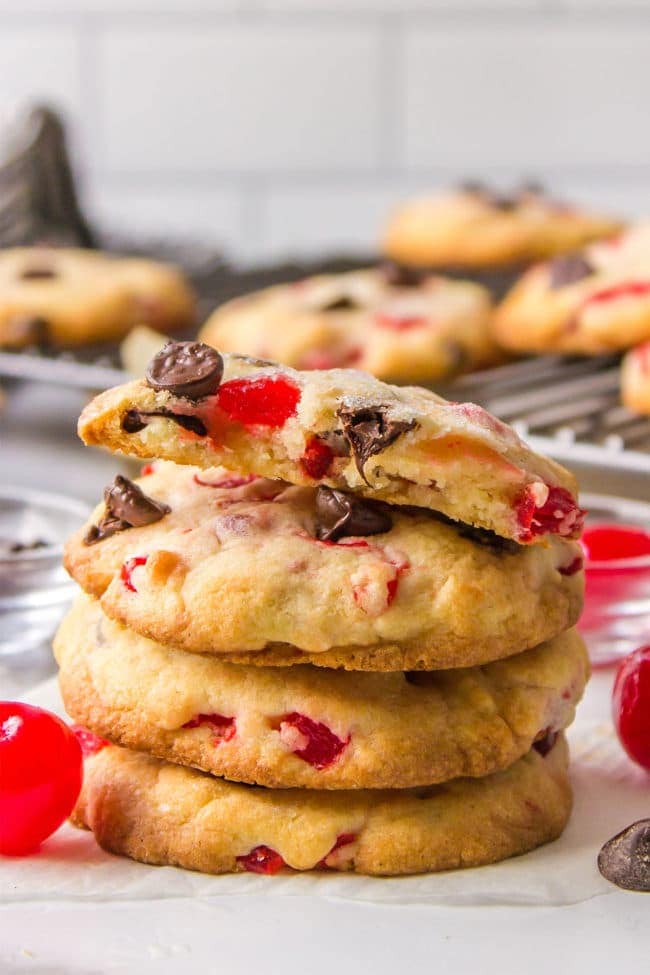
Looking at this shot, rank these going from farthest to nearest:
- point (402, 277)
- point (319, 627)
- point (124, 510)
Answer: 1. point (402, 277)
2. point (124, 510)
3. point (319, 627)

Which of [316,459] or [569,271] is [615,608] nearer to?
[316,459]

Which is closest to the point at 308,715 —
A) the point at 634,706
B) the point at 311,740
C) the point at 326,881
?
the point at 311,740

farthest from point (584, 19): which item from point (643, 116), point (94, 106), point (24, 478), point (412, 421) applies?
point (412, 421)

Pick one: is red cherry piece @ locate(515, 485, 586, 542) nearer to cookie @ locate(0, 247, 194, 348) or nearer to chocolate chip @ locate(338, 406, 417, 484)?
chocolate chip @ locate(338, 406, 417, 484)

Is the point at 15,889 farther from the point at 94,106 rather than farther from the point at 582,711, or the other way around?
the point at 94,106

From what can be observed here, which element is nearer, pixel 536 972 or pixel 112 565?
pixel 536 972

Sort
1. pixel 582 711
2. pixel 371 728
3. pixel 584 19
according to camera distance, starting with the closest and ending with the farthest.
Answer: pixel 371 728 < pixel 582 711 < pixel 584 19

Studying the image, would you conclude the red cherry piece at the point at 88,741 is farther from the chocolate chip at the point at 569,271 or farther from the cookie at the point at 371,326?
the chocolate chip at the point at 569,271

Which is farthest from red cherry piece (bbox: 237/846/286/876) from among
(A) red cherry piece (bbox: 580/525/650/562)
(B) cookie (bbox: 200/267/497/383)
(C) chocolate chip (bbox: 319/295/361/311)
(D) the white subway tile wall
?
(D) the white subway tile wall
